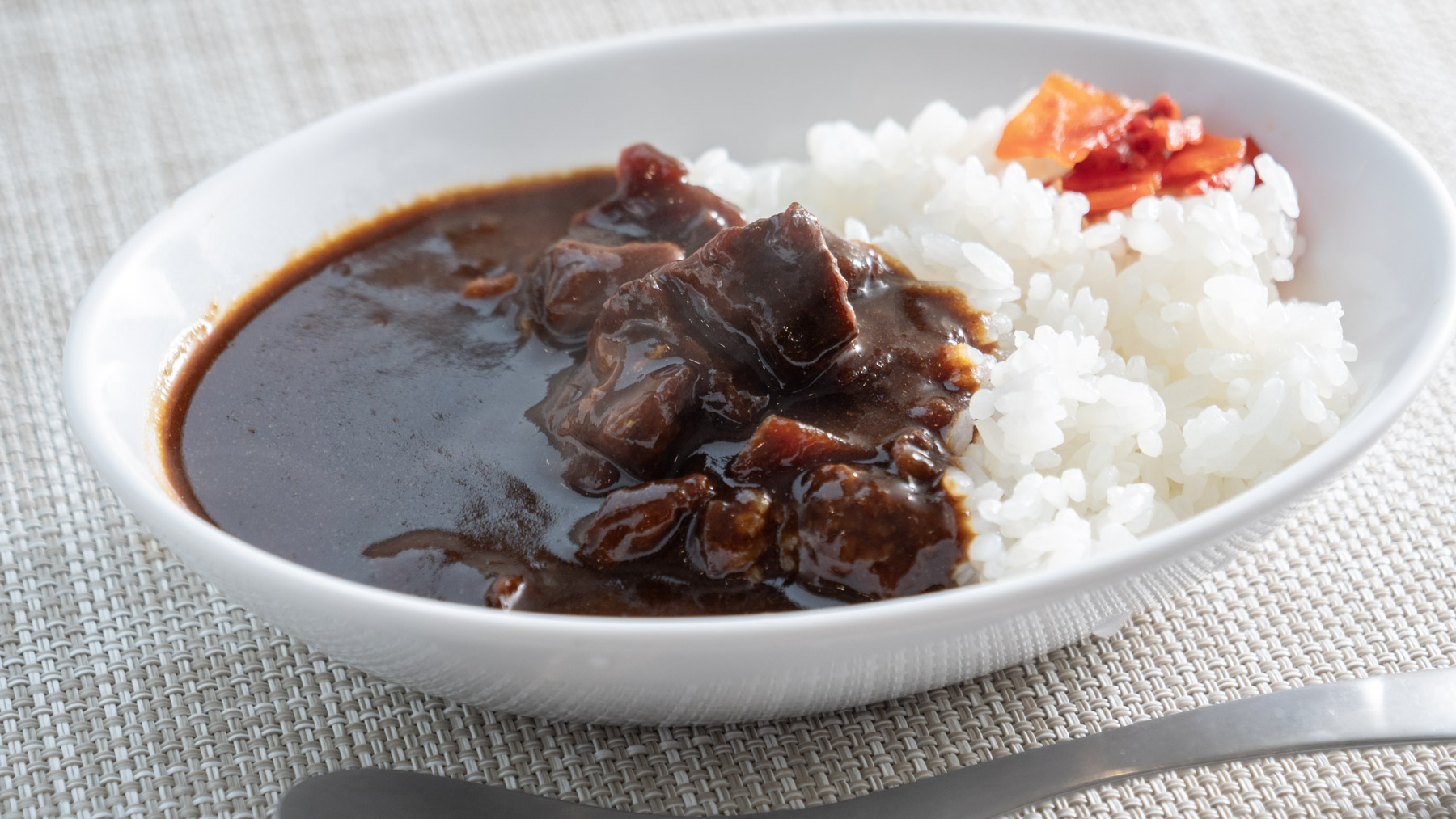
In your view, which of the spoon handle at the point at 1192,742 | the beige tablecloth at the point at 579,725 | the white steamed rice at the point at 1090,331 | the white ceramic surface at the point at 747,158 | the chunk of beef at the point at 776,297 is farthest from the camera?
the chunk of beef at the point at 776,297

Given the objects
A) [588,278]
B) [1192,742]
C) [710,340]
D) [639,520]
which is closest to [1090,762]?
[1192,742]

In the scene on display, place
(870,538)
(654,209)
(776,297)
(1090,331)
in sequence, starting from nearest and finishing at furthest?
(870,538) < (776,297) < (1090,331) < (654,209)

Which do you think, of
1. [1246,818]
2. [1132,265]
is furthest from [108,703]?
[1132,265]

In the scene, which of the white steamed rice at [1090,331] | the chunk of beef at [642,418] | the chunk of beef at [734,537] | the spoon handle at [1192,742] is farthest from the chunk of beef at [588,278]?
the spoon handle at [1192,742]

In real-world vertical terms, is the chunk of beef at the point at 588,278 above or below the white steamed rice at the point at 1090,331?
below

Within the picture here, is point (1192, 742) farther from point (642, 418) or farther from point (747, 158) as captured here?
point (747, 158)

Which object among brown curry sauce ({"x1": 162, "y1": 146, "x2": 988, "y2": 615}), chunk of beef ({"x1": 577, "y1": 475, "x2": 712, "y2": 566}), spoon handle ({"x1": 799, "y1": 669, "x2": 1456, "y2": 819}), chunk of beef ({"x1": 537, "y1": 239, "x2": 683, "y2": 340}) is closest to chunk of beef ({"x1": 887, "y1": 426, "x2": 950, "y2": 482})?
brown curry sauce ({"x1": 162, "y1": 146, "x2": 988, "y2": 615})

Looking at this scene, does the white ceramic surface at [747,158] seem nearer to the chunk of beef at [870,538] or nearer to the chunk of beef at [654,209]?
the chunk of beef at [870,538]
